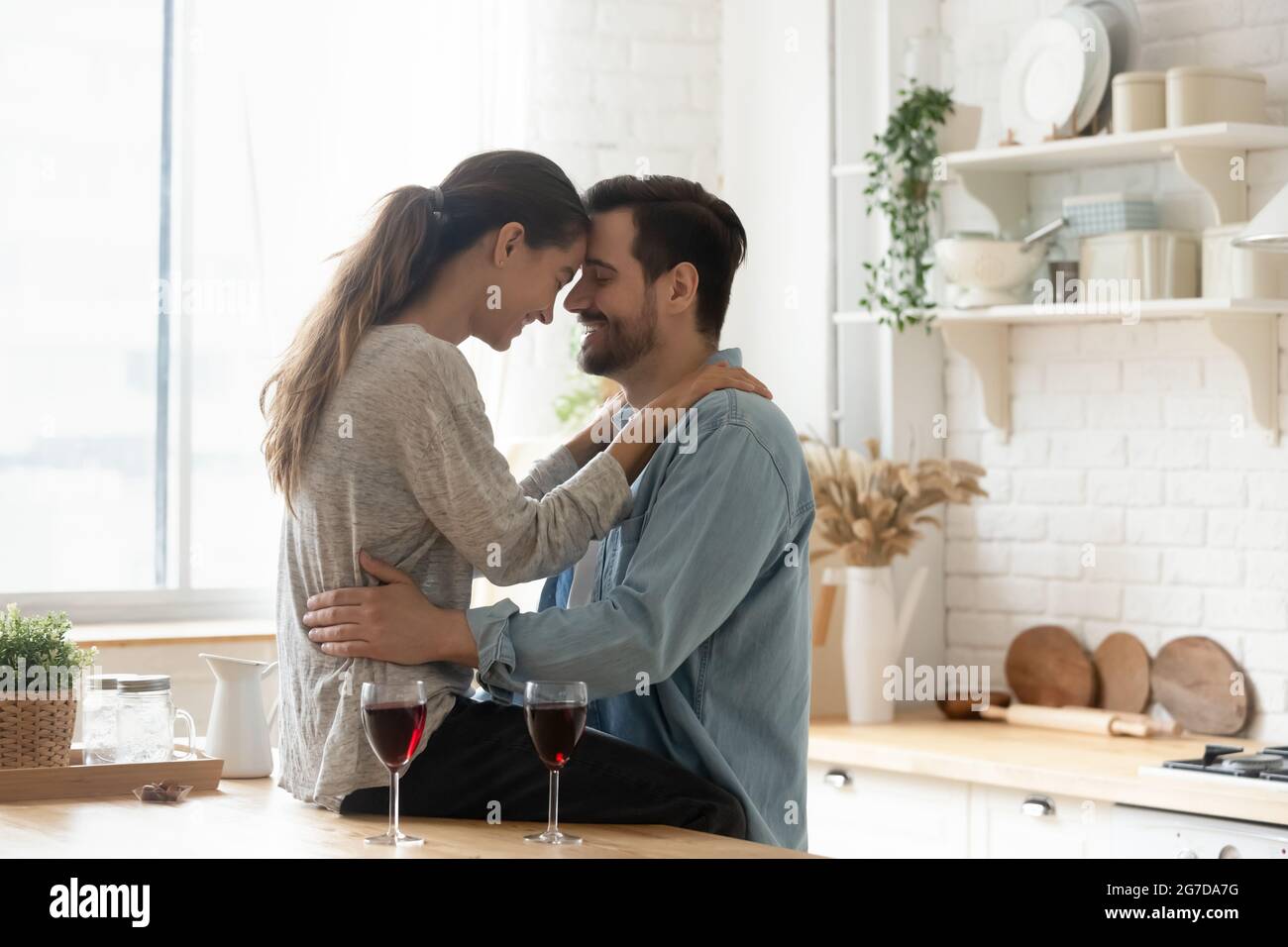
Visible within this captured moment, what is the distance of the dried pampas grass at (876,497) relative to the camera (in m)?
3.95

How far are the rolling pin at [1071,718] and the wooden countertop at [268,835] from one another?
6.58 feet

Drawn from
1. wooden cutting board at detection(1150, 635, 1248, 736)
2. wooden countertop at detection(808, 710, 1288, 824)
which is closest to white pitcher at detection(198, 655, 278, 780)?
wooden countertop at detection(808, 710, 1288, 824)

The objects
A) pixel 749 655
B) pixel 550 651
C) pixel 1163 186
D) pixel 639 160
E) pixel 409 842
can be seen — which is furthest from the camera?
pixel 639 160

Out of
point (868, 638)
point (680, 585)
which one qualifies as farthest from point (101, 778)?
point (868, 638)

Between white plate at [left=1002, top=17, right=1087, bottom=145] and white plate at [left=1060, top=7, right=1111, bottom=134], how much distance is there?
0.04ft

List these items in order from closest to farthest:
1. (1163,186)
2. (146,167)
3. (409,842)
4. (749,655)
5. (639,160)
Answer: (409,842)
(749,655)
(1163,186)
(146,167)
(639,160)

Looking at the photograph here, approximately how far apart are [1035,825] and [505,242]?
6.04 feet

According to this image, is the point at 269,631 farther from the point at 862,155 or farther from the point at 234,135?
the point at 862,155

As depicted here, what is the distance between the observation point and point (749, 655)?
2.17m

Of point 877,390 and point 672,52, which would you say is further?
point 672,52

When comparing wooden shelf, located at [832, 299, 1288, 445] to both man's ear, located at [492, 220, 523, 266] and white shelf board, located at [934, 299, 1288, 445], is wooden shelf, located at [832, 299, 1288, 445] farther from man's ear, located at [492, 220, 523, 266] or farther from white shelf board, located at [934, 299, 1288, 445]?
man's ear, located at [492, 220, 523, 266]

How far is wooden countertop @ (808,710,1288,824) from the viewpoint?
3.01 meters
